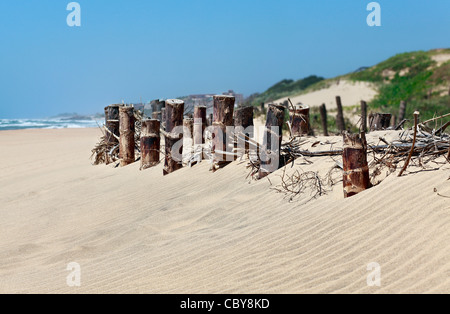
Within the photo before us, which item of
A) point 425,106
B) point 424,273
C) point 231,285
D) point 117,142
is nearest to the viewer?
point 424,273

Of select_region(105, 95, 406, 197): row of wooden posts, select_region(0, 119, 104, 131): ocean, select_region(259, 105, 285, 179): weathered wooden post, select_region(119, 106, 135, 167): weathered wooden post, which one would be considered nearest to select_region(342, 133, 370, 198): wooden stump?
select_region(105, 95, 406, 197): row of wooden posts

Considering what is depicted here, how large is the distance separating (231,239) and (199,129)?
11.1 feet

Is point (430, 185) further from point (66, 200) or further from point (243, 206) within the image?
point (66, 200)

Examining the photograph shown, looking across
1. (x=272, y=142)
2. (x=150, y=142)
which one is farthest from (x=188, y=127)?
(x=272, y=142)

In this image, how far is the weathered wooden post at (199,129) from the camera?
319 inches

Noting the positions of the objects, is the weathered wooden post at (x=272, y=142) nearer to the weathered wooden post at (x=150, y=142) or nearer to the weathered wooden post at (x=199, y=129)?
the weathered wooden post at (x=199, y=129)

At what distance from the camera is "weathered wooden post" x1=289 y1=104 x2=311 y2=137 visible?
7.72m

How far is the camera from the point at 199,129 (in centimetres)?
810

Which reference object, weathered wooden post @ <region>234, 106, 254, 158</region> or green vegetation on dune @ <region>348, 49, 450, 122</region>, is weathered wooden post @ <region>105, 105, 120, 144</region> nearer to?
weathered wooden post @ <region>234, 106, 254, 158</region>

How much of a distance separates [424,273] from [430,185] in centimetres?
131

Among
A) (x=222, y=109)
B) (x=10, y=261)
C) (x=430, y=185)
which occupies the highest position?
(x=222, y=109)

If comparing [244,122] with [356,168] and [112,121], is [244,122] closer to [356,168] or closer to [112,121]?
[356,168]
